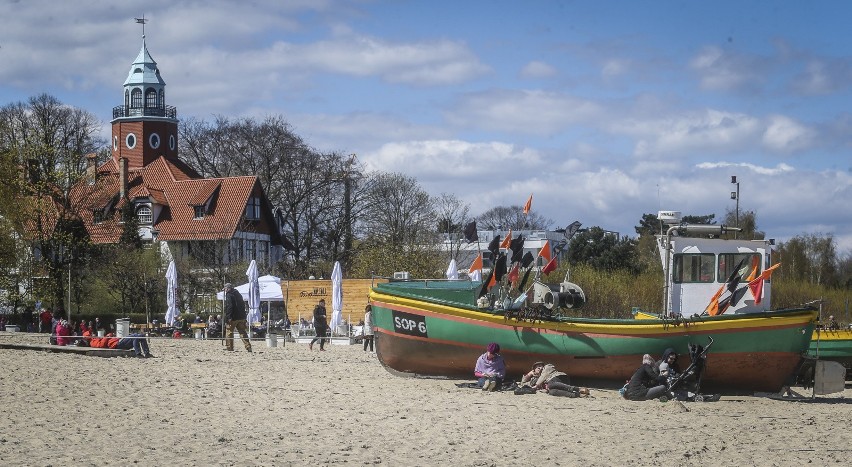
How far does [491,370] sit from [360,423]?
5414mm

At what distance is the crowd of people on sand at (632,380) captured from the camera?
19797mm

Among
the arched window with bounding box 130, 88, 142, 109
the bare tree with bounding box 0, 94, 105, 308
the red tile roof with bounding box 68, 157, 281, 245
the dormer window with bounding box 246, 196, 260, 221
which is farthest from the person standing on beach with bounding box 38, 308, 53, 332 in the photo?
the arched window with bounding box 130, 88, 142, 109

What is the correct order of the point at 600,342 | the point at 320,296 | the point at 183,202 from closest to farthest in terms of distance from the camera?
the point at 600,342 → the point at 320,296 → the point at 183,202

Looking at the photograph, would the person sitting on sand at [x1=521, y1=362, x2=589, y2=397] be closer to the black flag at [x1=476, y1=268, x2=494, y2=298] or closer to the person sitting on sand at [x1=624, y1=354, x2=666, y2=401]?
the person sitting on sand at [x1=624, y1=354, x2=666, y2=401]

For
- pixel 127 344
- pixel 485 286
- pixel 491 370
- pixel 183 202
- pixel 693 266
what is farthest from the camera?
pixel 183 202

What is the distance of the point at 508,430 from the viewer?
607 inches

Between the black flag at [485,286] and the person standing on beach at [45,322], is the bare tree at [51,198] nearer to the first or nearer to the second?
the person standing on beach at [45,322]

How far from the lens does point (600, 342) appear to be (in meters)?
20.7

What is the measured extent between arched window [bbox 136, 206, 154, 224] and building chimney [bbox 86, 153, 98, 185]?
6.55 metres

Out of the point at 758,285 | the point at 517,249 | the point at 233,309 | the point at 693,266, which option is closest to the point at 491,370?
the point at 517,249

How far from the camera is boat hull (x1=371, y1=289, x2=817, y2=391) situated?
20.3 metres

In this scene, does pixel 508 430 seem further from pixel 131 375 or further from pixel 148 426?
pixel 131 375

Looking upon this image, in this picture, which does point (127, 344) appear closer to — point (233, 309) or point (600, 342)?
point (233, 309)

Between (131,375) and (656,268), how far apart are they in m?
31.8
